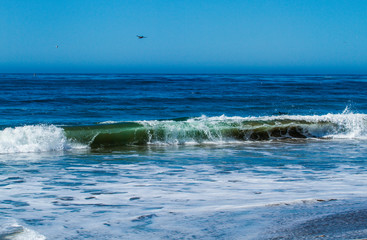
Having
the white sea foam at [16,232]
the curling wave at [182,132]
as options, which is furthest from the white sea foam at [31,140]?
the white sea foam at [16,232]

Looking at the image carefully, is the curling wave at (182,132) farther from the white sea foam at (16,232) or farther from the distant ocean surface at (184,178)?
the white sea foam at (16,232)

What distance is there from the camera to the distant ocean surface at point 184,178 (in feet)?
12.7

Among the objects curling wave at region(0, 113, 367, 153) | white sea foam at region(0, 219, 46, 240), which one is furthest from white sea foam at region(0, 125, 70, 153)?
white sea foam at region(0, 219, 46, 240)

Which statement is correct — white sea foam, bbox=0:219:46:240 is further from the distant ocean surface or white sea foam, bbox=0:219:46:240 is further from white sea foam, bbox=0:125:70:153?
white sea foam, bbox=0:125:70:153

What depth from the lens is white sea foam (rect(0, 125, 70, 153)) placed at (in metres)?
10.2

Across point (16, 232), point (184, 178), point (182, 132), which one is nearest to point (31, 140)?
point (182, 132)

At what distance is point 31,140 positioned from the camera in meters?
10.6

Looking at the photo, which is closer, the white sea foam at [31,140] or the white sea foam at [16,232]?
the white sea foam at [16,232]

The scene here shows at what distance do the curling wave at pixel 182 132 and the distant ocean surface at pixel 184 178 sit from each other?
0.03 m

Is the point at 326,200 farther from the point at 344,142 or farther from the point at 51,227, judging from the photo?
the point at 344,142

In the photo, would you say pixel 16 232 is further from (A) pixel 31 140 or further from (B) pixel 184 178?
(A) pixel 31 140

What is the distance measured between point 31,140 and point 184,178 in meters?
5.47

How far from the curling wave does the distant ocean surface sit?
31 millimetres

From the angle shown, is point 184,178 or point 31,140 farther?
point 31,140
